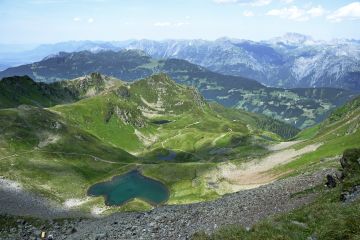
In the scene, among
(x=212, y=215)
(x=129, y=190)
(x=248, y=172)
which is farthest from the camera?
(x=248, y=172)

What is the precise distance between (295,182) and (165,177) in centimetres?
13114

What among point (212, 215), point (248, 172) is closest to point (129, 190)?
point (248, 172)

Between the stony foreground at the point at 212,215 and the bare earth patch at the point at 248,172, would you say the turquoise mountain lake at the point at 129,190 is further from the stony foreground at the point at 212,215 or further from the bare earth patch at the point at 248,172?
the stony foreground at the point at 212,215

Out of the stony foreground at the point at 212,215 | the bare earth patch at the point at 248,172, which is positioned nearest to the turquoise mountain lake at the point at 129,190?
the bare earth patch at the point at 248,172

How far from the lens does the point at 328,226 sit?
28016mm

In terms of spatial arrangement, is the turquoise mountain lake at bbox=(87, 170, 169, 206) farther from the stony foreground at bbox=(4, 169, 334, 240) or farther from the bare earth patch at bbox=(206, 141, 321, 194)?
the stony foreground at bbox=(4, 169, 334, 240)

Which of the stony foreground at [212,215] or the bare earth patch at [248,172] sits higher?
the stony foreground at [212,215]

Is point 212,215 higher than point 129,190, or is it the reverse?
point 212,215

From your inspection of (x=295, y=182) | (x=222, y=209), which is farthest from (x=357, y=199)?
(x=295, y=182)

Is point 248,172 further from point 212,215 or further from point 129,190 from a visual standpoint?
point 212,215

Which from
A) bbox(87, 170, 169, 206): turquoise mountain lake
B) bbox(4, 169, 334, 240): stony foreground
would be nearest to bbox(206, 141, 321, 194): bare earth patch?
bbox(87, 170, 169, 206): turquoise mountain lake

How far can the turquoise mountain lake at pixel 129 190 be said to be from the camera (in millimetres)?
168750

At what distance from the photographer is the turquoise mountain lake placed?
168750 mm

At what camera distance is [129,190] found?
183 meters
